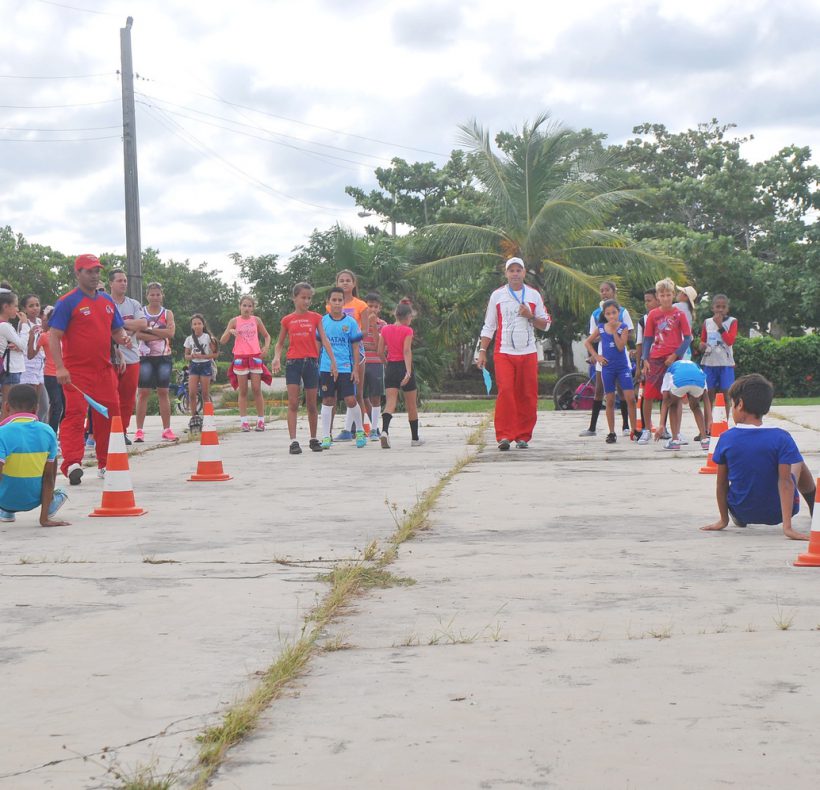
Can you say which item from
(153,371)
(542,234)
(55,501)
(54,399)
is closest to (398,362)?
(153,371)

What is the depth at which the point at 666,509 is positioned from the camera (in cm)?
689

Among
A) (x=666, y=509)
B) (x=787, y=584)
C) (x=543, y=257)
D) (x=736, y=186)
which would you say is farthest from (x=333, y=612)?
(x=736, y=186)

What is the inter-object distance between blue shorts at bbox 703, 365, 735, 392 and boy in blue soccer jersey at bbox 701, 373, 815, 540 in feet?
19.8

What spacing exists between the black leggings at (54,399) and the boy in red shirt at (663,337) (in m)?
5.97

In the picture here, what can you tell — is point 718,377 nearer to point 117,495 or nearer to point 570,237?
point 117,495

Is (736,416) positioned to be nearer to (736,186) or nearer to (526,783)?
(526,783)

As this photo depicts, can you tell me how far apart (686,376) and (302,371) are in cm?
370

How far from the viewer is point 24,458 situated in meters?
6.55

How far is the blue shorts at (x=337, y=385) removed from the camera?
37.1 ft

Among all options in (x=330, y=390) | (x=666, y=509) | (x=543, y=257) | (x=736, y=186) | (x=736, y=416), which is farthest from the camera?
(x=736, y=186)

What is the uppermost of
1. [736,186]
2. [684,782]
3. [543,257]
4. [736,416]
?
[736,186]

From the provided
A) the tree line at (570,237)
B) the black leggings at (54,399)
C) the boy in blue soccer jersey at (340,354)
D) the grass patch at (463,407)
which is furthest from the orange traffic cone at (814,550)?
the tree line at (570,237)

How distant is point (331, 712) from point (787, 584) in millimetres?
2306

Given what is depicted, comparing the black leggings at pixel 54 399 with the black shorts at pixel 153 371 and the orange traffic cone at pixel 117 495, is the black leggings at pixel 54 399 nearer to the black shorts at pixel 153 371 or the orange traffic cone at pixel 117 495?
the black shorts at pixel 153 371
